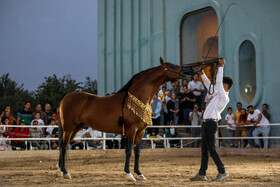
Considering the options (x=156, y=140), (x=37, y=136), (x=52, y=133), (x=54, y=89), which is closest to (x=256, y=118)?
(x=156, y=140)

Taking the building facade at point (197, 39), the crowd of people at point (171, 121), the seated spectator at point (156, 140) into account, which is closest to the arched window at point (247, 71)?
the building facade at point (197, 39)

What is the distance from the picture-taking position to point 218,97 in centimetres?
764

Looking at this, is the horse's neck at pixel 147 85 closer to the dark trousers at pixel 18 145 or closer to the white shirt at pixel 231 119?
the dark trousers at pixel 18 145

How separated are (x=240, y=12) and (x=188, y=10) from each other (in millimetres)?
3171

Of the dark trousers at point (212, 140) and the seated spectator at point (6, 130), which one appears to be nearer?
the dark trousers at point (212, 140)

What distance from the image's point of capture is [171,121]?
16391 mm

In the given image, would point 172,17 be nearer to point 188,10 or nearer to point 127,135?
point 188,10

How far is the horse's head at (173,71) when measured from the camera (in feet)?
26.9

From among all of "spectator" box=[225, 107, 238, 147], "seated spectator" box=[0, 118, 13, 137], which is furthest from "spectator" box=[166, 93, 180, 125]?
"seated spectator" box=[0, 118, 13, 137]

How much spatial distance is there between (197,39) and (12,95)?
29.2 meters

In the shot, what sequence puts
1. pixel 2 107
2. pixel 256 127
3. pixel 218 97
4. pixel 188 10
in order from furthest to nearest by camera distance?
pixel 2 107 < pixel 188 10 < pixel 256 127 < pixel 218 97

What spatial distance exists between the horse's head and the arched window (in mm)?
9601

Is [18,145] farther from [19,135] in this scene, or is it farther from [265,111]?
[265,111]

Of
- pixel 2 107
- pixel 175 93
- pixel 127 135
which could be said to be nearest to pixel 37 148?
pixel 175 93
